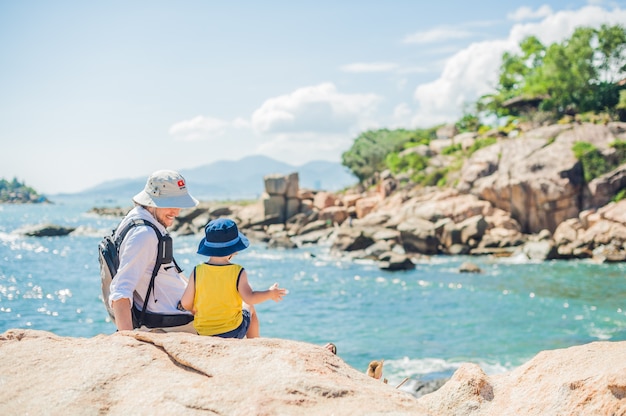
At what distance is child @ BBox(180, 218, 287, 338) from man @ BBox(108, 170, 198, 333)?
0.57 feet

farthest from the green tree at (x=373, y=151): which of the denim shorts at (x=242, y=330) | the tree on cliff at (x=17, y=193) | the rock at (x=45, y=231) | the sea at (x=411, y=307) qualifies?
the tree on cliff at (x=17, y=193)

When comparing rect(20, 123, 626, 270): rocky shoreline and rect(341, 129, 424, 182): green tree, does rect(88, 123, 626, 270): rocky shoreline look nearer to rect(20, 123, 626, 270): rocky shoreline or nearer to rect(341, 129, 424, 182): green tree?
rect(20, 123, 626, 270): rocky shoreline

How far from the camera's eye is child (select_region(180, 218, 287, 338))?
5410 mm

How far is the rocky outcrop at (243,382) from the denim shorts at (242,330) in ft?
4.24

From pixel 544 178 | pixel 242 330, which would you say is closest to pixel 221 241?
pixel 242 330

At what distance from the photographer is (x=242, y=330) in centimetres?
562

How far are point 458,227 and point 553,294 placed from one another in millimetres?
13140

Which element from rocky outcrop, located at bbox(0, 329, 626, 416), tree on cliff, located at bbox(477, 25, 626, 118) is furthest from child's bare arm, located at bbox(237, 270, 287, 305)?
tree on cliff, located at bbox(477, 25, 626, 118)

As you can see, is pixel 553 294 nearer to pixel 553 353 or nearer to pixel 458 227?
pixel 458 227

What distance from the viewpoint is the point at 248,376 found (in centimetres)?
352

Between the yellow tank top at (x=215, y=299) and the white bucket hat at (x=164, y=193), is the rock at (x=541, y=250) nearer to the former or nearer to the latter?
the yellow tank top at (x=215, y=299)

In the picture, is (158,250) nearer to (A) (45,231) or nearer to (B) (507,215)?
(B) (507,215)

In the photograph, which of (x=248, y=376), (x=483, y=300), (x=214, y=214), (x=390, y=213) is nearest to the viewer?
(x=248, y=376)

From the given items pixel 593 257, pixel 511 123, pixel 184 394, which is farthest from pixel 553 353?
pixel 511 123
